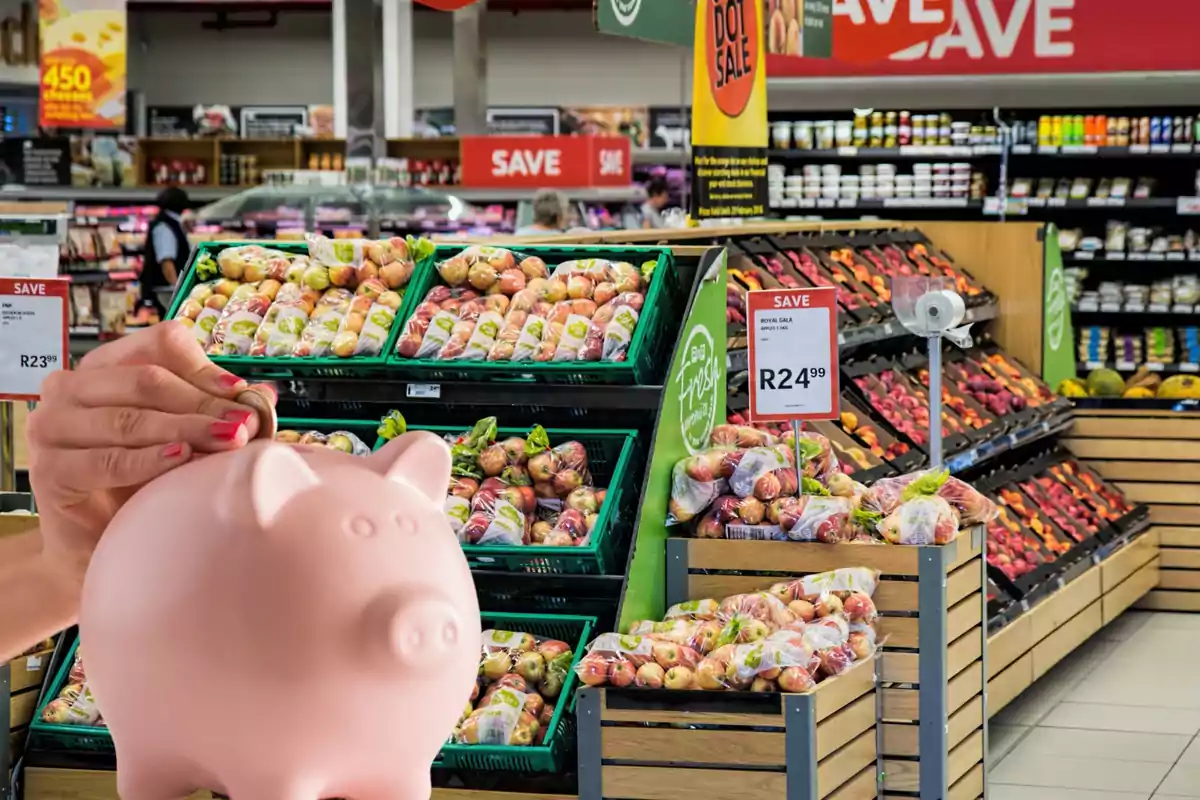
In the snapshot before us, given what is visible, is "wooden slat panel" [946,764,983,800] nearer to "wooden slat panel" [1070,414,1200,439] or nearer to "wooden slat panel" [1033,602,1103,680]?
"wooden slat panel" [1033,602,1103,680]

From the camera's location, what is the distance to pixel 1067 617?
6688mm

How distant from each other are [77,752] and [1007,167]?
876 centimetres

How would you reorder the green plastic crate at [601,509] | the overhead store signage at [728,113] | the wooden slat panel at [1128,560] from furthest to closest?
1. the wooden slat panel at [1128,560]
2. the overhead store signage at [728,113]
3. the green plastic crate at [601,509]

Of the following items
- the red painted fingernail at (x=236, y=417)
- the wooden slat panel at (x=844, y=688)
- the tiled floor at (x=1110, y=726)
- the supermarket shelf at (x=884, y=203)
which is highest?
the supermarket shelf at (x=884, y=203)

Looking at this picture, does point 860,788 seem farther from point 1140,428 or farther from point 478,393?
point 1140,428

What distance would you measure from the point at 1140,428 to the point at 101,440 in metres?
7.23

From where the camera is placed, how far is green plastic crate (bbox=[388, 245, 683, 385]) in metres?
4.16

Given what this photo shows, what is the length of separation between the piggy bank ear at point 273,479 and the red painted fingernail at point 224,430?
0.02 metres

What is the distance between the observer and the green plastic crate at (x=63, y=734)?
3.80 metres

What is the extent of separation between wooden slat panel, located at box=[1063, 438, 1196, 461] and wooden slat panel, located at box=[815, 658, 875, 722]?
433cm

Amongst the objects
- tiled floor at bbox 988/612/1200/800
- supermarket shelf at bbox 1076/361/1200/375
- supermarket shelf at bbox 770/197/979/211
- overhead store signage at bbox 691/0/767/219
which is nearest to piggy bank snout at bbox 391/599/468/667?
tiled floor at bbox 988/612/1200/800

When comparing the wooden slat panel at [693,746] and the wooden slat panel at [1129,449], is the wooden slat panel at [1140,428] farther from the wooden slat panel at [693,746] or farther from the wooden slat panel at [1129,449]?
the wooden slat panel at [693,746]

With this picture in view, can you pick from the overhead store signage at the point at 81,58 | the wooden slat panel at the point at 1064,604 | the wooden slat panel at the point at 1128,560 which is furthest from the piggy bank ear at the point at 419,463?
the overhead store signage at the point at 81,58

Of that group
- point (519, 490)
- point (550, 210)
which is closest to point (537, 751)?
point (519, 490)
